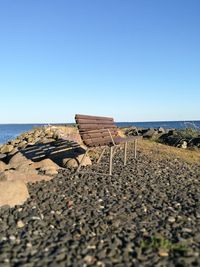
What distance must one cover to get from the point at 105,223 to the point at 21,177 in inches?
116

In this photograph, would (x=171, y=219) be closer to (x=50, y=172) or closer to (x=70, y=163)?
(x=50, y=172)

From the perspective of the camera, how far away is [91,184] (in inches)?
297

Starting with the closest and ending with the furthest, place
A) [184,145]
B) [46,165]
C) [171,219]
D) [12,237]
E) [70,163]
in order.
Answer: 1. [12,237]
2. [171,219]
3. [46,165]
4. [70,163]
5. [184,145]

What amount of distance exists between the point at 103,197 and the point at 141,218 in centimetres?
127

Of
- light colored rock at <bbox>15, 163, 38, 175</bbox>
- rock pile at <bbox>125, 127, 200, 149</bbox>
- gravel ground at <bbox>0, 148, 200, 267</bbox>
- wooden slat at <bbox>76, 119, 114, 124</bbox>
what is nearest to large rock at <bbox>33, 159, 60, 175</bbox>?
light colored rock at <bbox>15, 163, 38, 175</bbox>

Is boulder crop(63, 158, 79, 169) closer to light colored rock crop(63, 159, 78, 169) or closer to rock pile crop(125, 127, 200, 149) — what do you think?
light colored rock crop(63, 159, 78, 169)

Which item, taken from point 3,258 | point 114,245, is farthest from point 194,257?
point 3,258

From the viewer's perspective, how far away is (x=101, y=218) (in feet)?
17.9

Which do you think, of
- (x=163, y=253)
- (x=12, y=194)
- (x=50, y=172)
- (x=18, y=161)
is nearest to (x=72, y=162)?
(x=50, y=172)

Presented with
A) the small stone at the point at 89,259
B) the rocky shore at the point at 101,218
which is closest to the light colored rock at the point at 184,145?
the rocky shore at the point at 101,218

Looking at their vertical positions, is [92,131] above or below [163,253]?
above

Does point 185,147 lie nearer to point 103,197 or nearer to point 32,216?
point 103,197

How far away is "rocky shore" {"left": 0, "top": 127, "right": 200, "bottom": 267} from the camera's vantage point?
4184 mm

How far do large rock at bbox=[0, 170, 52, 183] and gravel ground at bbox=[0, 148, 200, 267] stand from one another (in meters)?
0.24
